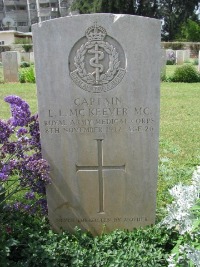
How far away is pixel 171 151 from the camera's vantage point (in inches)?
216

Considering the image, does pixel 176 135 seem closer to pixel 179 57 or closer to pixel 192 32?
pixel 179 57

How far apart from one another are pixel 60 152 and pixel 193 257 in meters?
1.36

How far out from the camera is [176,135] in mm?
6375

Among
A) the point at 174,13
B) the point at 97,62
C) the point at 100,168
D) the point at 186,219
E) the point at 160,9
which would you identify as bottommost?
the point at 186,219

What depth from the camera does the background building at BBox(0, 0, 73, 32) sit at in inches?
2864

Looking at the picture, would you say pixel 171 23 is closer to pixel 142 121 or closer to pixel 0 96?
pixel 0 96

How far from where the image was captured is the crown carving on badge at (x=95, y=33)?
2503 mm

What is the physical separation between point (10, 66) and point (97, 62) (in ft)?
42.3

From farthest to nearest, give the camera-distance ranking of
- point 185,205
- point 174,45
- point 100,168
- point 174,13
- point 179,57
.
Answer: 1. point 174,13
2. point 174,45
3. point 179,57
4. point 100,168
5. point 185,205

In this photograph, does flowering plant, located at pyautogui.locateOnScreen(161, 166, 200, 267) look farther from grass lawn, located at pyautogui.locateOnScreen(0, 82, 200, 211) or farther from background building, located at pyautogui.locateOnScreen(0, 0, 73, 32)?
background building, located at pyautogui.locateOnScreen(0, 0, 73, 32)

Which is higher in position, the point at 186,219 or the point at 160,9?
the point at 160,9

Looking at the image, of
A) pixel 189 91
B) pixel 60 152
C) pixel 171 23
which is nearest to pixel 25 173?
pixel 60 152

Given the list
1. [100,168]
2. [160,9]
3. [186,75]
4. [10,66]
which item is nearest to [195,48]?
[160,9]

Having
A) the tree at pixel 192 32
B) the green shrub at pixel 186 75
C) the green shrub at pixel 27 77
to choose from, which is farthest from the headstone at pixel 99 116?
the tree at pixel 192 32
